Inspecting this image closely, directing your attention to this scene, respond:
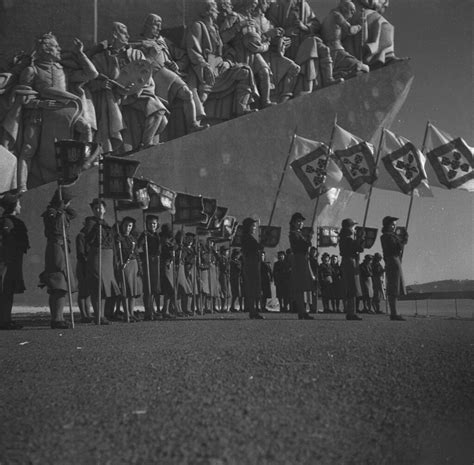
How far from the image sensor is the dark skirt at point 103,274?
6453mm

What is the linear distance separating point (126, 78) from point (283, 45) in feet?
14.6

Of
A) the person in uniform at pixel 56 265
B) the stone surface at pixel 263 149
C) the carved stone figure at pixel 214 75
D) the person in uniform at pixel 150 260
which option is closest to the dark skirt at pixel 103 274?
the person in uniform at pixel 56 265

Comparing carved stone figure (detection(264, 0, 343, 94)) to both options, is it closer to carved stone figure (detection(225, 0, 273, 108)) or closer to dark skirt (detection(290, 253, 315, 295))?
carved stone figure (detection(225, 0, 273, 108))

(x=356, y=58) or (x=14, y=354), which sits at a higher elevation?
(x=356, y=58)

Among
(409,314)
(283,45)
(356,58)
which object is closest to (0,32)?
(283,45)

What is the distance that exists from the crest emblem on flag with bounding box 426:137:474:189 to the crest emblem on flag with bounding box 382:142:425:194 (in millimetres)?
265

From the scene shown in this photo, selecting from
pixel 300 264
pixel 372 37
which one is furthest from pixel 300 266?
pixel 372 37

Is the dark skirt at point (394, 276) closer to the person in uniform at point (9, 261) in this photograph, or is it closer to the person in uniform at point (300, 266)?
the person in uniform at point (300, 266)

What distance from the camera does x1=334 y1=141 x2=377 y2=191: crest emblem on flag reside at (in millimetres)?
10453

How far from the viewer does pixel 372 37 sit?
621 inches

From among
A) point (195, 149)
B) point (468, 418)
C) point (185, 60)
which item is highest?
point (185, 60)

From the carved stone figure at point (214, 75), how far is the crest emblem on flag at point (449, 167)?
544 cm

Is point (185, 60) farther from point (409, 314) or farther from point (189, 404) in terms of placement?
point (189, 404)

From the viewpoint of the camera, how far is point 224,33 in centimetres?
1444
